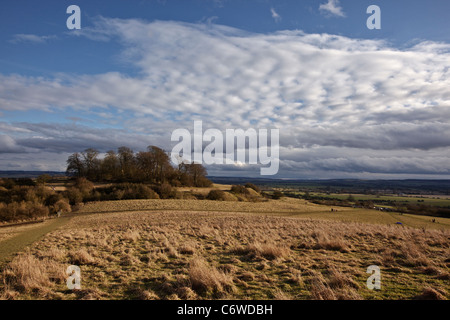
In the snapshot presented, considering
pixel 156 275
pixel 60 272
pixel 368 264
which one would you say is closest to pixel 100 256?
pixel 60 272

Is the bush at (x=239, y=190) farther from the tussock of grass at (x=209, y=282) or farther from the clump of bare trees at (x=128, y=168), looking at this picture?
the tussock of grass at (x=209, y=282)

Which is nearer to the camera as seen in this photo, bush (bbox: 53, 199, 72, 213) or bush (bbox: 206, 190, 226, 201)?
bush (bbox: 53, 199, 72, 213)

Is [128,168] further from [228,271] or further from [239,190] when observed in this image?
[228,271]

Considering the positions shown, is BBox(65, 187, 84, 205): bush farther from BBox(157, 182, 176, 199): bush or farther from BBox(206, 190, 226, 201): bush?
BBox(206, 190, 226, 201): bush

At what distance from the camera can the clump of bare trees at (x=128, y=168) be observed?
63.5 metres

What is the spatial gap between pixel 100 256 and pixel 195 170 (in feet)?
200

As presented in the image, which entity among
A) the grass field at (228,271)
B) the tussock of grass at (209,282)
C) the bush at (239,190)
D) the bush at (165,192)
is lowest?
the bush at (239,190)

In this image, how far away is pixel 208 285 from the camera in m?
6.92

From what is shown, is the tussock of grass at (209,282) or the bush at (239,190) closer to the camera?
the tussock of grass at (209,282)

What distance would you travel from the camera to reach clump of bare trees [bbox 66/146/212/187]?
208 ft

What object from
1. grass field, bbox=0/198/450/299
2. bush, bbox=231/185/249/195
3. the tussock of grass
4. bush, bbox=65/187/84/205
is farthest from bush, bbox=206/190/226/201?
the tussock of grass

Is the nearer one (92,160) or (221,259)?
(221,259)

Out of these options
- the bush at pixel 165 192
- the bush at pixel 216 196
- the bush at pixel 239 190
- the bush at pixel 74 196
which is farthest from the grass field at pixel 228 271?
the bush at pixel 239 190
